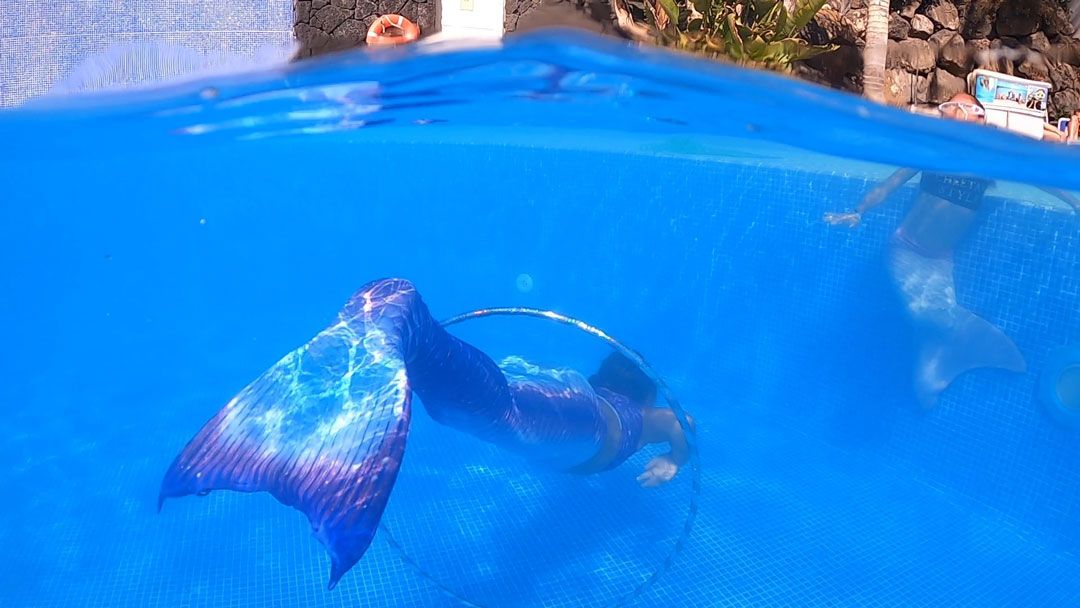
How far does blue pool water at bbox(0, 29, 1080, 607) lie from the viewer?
16.5 feet

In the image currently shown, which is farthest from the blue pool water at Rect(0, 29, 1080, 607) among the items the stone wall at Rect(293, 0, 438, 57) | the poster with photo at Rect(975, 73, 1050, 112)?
the poster with photo at Rect(975, 73, 1050, 112)

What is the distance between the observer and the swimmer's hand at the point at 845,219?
7004mm

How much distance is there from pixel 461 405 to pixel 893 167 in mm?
5447

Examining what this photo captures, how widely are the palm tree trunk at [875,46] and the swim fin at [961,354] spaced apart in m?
6.33

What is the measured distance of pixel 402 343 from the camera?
3.30 meters

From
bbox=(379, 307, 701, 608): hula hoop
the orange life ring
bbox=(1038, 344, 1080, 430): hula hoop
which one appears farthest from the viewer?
the orange life ring

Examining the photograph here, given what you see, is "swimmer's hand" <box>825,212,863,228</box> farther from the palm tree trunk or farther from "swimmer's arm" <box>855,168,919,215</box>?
the palm tree trunk

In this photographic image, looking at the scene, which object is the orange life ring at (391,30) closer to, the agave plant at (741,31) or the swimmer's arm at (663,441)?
the agave plant at (741,31)

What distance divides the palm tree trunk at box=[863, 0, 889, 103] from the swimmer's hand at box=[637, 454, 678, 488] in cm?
816

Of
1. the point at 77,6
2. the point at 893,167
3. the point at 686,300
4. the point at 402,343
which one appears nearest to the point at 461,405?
the point at 402,343

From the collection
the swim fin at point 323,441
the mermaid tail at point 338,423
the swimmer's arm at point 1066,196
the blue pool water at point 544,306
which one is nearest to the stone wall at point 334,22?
the blue pool water at point 544,306

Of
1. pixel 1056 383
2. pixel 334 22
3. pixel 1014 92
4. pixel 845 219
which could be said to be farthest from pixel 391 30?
pixel 1056 383

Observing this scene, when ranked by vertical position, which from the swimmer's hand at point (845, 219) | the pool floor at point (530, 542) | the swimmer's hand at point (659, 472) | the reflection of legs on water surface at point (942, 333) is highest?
the swimmer's hand at point (845, 219)

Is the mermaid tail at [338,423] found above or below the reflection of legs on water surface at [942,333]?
above
